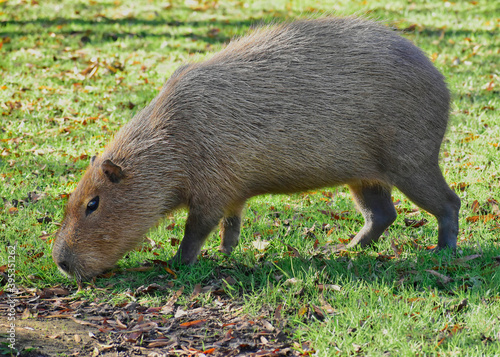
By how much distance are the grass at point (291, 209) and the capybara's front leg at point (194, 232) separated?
131 mm

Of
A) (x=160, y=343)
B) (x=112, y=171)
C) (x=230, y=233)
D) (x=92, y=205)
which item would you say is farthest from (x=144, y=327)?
(x=230, y=233)

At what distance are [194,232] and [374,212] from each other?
149 centimetres

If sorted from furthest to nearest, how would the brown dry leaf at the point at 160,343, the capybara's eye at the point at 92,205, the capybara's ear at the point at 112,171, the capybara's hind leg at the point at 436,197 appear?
the capybara's hind leg at the point at 436,197, the capybara's eye at the point at 92,205, the capybara's ear at the point at 112,171, the brown dry leaf at the point at 160,343

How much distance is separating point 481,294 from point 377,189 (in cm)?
129

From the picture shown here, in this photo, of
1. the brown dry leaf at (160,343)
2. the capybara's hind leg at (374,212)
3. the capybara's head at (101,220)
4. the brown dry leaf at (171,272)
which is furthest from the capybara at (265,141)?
the brown dry leaf at (160,343)

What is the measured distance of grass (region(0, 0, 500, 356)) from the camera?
3.56 m

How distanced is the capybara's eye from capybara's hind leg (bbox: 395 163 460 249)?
2213 mm

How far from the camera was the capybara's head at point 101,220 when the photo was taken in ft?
13.4

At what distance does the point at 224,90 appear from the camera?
4297 millimetres

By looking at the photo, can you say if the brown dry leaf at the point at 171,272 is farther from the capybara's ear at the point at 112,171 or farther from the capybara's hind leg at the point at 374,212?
the capybara's hind leg at the point at 374,212

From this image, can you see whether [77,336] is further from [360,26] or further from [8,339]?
[360,26]

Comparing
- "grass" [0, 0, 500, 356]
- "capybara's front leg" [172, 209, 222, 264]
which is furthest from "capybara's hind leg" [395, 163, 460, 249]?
"capybara's front leg" [172, 209, 222, 264]

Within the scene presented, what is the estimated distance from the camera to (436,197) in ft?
14.6

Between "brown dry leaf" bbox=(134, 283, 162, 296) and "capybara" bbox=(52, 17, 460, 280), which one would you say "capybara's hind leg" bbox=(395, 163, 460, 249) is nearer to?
"capybara" bbox=(52, 17, 460, 280)
